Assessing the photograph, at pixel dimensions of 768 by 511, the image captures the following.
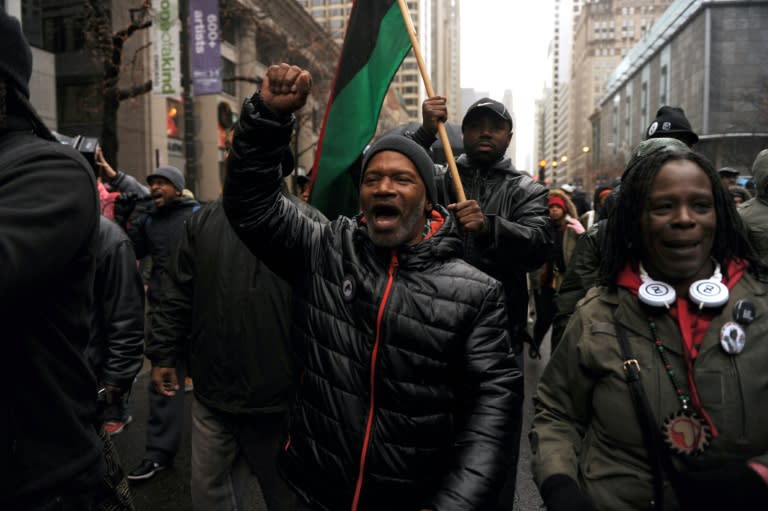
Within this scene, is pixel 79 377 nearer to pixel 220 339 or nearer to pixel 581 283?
pixel 220 339

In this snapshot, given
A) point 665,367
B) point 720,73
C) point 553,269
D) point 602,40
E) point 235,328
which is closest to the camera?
point 665,367

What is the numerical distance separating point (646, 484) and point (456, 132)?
492 centimetres

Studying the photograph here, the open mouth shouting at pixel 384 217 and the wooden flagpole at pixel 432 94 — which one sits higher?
the wooden flagpole at pixel 432 94

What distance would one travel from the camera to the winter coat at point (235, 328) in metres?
3.04

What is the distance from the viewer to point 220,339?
10.2 feet

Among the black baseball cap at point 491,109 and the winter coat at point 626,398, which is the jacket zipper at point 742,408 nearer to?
the winter coat at point 626,398

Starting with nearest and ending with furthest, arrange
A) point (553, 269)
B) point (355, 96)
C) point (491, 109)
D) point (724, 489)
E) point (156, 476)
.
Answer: point (724, 489) < point (355, 96) < point (491, 109) < point (156, 476) < point (553, 269)

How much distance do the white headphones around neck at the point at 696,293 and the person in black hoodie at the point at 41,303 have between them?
5.43 ft

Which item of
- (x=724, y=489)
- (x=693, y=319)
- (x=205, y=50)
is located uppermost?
(x=205, y=50)

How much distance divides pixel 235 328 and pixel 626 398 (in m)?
1.93

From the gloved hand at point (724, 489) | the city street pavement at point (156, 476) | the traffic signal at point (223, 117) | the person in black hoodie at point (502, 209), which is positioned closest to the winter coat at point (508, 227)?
the person in black hoodie at point (502, 209)

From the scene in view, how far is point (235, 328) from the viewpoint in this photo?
3082 millimetres

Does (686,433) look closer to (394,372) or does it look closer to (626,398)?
(626,398)

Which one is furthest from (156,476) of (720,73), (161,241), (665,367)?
(720,73)
